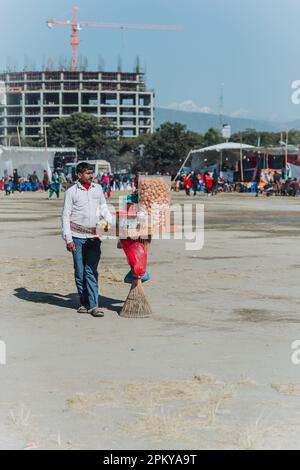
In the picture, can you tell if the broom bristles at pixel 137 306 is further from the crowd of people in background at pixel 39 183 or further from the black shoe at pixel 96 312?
the crowd of people in background at pixel 39 183

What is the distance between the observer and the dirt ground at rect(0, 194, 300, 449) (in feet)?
18.8

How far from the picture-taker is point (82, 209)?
10.4 m

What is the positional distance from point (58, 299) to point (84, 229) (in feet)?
4.91

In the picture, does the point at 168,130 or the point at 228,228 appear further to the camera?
the point at 168,130

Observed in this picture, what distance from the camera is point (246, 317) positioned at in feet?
33.1

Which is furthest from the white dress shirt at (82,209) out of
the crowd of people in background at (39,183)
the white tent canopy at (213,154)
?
the white tent canopy at (213,154)

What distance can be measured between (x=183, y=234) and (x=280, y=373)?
47.8ft

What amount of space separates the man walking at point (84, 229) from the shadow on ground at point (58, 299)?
510mm

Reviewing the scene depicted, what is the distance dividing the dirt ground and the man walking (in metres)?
0.41

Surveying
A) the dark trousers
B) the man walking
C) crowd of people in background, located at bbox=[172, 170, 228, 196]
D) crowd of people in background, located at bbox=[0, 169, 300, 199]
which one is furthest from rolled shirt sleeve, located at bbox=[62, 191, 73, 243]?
crowd of people in background, located at bbox=[172, 170, 228, 196]

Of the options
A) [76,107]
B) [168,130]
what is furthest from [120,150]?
[76,107]

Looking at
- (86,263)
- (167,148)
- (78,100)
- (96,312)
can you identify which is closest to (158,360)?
(96,312)

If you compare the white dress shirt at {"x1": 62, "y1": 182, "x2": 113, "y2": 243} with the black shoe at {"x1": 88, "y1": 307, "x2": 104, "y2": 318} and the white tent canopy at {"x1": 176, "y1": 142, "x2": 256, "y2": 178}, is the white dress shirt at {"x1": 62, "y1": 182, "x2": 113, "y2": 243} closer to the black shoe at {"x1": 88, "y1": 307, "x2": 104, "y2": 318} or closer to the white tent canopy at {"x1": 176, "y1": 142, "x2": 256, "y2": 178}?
the black shoe at {"x1": 88, "y1": 307, "x2": 104, "y2": 318}
